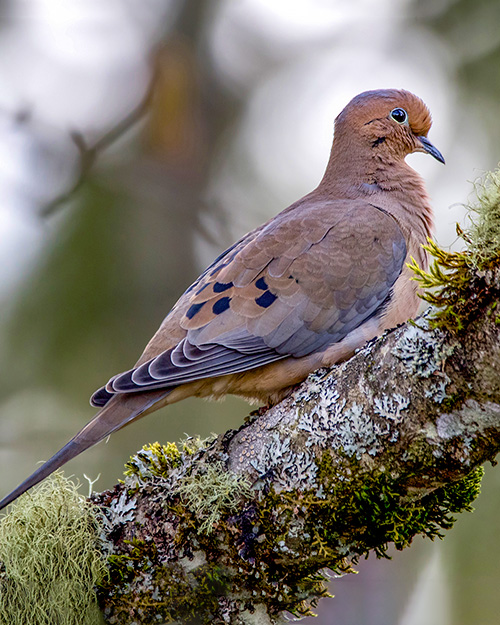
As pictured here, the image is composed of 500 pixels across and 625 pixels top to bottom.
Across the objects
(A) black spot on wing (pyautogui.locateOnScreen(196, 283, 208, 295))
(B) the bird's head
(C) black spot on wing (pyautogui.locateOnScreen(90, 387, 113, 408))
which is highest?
(B) the bird's head

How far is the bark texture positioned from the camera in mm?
1756

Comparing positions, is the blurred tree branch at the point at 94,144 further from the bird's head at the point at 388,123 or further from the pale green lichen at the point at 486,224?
the pale green lichen at the point at 486,224

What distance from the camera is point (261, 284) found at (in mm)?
2949

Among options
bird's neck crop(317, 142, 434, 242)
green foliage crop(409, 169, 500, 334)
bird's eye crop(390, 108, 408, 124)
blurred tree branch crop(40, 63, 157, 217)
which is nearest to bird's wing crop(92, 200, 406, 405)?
bird's neck crop(317, 142, 434, 242)

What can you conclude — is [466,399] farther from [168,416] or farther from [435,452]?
[168,416]

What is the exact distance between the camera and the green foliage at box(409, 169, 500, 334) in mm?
1642

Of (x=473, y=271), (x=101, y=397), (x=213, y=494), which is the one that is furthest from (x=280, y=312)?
(x=473, y=271)

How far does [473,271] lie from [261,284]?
1363 mm

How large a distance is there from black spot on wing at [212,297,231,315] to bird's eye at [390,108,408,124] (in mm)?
1516

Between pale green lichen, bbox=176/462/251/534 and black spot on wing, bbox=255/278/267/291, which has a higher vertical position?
black spot on wing, bbox=255/278/267/291

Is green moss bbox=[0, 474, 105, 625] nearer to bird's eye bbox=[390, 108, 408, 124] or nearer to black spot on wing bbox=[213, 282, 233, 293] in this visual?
black spot on wing bbox=[213, 282, 233, 293]

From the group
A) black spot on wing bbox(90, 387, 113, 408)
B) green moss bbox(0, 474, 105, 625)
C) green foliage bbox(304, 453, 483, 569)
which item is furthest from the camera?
black spot on wing bbox(90, 387, 113, 408)

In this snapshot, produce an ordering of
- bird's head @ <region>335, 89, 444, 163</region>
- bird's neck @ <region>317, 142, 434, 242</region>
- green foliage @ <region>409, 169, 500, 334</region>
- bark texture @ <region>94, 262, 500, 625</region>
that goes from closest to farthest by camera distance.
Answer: green foliage @ <region>409, 169, 500, 334</region> → bark texture @ <region>94, 262, 500, 625</region> → bird's neck @ <region>317, 142, 434, 242</region> → bird's head @ <region>335, 89, 444, 163</region>

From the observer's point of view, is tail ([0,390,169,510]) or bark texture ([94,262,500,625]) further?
tail ([0,390,169,510])
